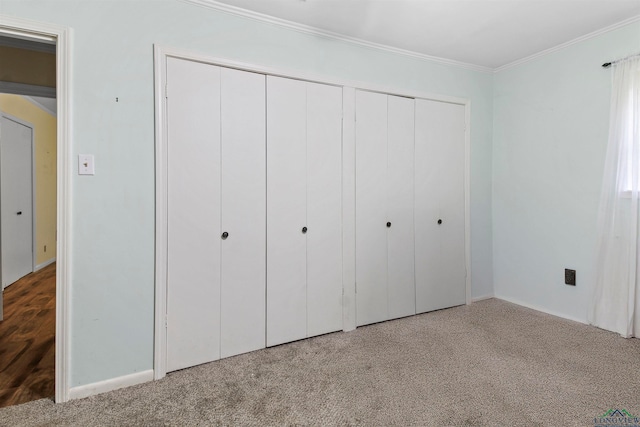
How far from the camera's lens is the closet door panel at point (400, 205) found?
2902mm

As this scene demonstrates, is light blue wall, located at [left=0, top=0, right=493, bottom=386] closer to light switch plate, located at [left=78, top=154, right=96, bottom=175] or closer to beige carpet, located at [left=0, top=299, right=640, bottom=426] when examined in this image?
light switch plate, located at [left=78, top=154, right=96, bottom=175]

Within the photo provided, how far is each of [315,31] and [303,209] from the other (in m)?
1.35

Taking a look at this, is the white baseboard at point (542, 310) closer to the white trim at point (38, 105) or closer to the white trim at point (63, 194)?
the white trim at point (63, 194)

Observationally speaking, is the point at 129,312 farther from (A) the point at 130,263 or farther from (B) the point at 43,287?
(B) the point at 43,287

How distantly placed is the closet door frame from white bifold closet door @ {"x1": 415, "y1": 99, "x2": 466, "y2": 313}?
0.08 m

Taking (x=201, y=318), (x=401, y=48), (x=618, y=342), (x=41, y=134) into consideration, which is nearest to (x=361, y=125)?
(x=401, y=48)

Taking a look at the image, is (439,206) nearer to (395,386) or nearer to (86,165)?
(395,386)

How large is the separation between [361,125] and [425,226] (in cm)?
111

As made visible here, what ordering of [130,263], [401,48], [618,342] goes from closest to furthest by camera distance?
[130,263] → [618,342] → [401,48]

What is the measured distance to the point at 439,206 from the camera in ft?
10.3

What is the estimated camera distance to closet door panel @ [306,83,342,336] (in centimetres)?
255

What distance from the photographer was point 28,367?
2150mm

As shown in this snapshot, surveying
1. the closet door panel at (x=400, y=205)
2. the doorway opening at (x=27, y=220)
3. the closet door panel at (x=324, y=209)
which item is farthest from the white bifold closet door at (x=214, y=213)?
the closet door panel at (x=400, y=205)

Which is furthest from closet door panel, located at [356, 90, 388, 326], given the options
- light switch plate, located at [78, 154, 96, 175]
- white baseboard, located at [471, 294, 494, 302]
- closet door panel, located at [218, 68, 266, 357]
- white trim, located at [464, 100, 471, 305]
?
light switch plate, located at [78, 154, 96, 175]
